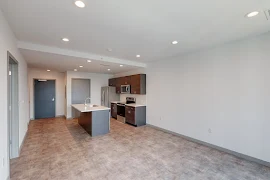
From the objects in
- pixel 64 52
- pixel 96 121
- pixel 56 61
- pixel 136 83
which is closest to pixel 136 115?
pixel 136 83

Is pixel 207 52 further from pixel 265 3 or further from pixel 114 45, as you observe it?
pixel 114 45

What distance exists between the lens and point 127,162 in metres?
2.80

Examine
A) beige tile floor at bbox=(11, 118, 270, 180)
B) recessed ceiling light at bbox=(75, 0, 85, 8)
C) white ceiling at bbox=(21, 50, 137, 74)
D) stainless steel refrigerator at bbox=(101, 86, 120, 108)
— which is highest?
recessed ceiling light at bbox=(75, 0, 85, 8)

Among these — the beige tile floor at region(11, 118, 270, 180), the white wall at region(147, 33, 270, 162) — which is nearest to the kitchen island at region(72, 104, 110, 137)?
the beige tile floor at region(11, 118, 270, 180)

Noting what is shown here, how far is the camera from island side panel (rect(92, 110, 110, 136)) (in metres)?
4.43

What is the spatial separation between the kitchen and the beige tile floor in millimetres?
572

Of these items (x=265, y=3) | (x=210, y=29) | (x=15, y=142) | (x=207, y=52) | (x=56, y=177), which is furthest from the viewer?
(x=207, y=52)

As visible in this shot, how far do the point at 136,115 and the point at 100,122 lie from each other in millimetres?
1570

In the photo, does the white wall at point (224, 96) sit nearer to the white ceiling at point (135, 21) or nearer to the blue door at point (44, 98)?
the white ceiling at point (135, 21)

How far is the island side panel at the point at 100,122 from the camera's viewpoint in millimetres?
4426

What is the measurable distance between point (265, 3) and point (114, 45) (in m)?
2.82

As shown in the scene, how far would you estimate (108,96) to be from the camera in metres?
7.28

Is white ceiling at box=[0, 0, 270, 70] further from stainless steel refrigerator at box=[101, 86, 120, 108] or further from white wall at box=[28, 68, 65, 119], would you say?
white wall at box=[28, 68, 65, 119]

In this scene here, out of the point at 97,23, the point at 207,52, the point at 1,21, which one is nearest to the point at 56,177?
the point at 1,21
